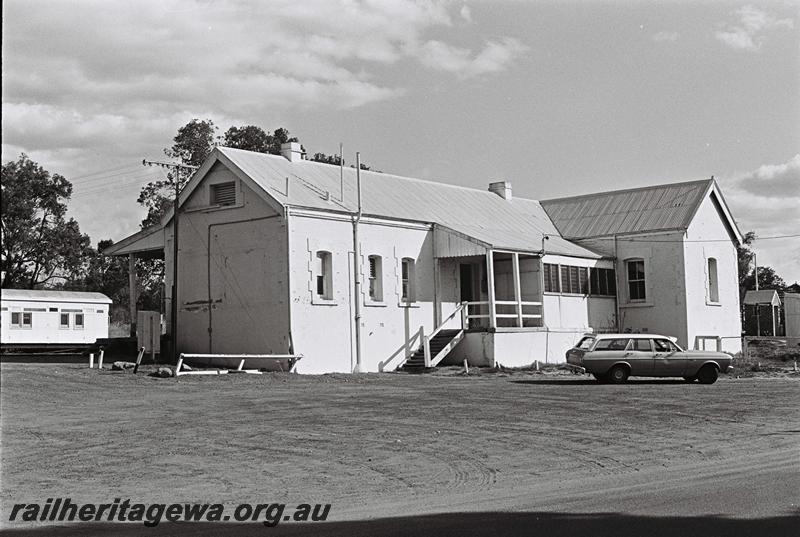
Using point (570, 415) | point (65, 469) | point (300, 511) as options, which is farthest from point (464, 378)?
point (300, 511)

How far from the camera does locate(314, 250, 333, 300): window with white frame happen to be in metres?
32.2

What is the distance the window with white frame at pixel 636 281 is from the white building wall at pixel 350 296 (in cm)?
1046

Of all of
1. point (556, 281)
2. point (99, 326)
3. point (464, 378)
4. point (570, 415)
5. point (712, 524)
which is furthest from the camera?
point (99, 326)

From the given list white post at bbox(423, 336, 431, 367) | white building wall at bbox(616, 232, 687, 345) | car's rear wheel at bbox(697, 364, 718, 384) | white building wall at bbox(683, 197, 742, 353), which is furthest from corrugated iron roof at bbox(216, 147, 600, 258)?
car's rear wheel at bbox(697, 364, 718, 384)

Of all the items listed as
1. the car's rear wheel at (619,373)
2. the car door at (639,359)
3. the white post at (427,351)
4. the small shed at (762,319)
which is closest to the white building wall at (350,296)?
the white post at (427,351)

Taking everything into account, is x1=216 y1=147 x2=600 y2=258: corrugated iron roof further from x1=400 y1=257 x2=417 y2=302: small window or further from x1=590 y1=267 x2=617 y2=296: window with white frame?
x1=400 y1=257 x2=417 y2=302: small window

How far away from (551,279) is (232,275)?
12281mm

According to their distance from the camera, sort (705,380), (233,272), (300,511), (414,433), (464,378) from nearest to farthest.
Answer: (300,511), (414,433), (705,380), (464,378), (233,272)

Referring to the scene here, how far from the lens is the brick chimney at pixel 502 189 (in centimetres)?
4516

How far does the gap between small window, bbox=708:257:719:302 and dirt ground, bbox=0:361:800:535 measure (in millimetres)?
19363

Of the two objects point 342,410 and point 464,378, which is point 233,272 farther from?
point 342,410

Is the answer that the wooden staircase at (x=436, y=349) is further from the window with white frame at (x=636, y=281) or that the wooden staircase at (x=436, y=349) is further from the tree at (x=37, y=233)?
the tree at (x=37, y=233)

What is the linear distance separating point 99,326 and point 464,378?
97.4 ft

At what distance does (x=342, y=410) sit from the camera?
1927 centimetres
